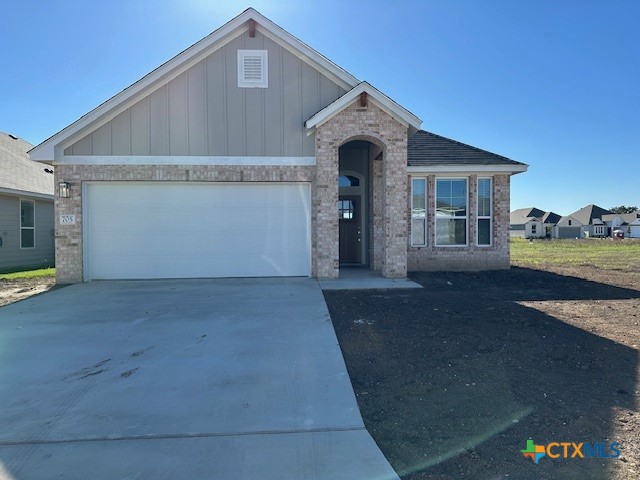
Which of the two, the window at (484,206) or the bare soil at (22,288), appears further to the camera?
the window at (484,206)

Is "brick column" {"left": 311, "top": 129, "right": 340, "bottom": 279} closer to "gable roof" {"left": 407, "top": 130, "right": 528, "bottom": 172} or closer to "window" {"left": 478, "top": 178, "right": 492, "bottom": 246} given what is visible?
"gable roof" {"left": 407, "top": 130, "right": 528, "bottom": 172}

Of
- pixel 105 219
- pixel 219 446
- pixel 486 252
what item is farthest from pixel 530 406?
pixel 105 219

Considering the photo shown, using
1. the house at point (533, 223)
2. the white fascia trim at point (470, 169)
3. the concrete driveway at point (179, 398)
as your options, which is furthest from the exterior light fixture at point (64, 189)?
the house at point (533, 223)

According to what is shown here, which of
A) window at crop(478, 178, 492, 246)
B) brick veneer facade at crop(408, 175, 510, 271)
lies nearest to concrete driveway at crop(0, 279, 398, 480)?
brick veneer facade at crop(408, 175, 510, 271)

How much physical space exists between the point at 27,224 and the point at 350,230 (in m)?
13.0

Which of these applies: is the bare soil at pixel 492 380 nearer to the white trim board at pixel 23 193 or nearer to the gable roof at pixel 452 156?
the gable roof at pixel 452 156

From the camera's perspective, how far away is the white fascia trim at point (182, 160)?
10.2 m

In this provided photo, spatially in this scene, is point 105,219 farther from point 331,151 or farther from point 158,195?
point 331,151

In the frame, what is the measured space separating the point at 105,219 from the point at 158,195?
1600 millimetres

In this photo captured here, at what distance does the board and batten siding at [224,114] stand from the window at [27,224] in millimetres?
6990

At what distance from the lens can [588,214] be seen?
73.4 m

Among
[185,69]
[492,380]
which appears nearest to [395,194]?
[185,69]

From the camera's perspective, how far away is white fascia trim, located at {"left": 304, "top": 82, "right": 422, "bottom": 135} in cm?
994

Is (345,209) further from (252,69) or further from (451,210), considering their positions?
(252,69)
